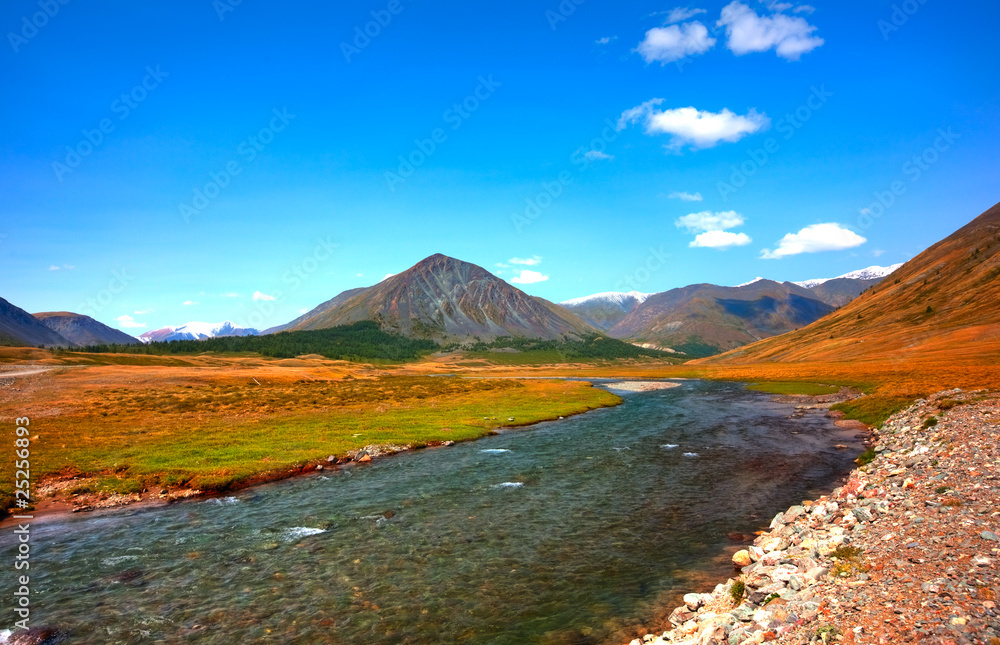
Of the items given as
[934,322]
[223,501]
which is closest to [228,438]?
[223,501]

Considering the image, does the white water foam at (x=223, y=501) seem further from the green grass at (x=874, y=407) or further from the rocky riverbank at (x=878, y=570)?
the green grass at (x=874, y=407)

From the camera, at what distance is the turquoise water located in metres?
15.1

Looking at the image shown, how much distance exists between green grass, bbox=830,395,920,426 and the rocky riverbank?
28838 mm

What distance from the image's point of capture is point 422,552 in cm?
2039

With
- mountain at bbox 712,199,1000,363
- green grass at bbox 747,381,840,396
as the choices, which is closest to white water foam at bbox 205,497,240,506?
green grass at bbox 747,381,840,396

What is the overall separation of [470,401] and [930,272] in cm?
22537

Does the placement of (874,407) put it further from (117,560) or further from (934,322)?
(934,322)

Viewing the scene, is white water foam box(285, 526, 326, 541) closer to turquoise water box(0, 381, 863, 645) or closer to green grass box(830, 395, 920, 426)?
turquoise water box(0, 381, 863, 645)

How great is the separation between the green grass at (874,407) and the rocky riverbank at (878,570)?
28838 mm

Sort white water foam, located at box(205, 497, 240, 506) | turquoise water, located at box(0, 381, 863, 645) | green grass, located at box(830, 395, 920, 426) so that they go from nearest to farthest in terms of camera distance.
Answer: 1. turquoise water, located at box(0, 381, 863, 645)
2. white water foam, located at box(205, 497, 240, 506)
3. green grass, located at box(830, 395, 920, 426)

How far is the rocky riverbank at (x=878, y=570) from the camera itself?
936 cm

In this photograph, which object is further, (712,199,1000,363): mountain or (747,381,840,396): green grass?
(712,199,1000,363): mountain

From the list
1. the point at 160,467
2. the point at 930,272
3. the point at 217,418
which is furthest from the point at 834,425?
the point at 930,272

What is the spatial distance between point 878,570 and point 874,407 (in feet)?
173
